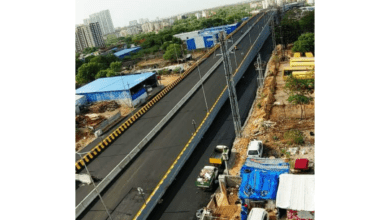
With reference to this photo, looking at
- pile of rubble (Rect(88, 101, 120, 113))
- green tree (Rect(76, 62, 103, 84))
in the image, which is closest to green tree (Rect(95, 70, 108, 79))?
green tree (Rect(76, 62, 103, 84))

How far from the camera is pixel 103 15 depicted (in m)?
158

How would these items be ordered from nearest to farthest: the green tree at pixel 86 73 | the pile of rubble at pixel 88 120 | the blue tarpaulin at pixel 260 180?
the blue tarpaulin at pixel 260 180, the pile of rubble at pixel 88 120, the green tree at pixel 86 73

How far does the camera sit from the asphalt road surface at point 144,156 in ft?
53.9

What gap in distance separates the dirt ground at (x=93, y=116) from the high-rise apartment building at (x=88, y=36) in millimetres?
87594

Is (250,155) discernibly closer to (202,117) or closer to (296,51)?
(202,117)

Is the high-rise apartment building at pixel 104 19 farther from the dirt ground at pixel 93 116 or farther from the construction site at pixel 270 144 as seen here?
the construction site at pixel 270 144

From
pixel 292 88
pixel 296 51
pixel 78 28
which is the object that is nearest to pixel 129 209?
pixel 292 88

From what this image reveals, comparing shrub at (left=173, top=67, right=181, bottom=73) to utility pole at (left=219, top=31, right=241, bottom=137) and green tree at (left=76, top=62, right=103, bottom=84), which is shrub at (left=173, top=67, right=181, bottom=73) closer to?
green tree at (left=76, top=62, right=103, bottom=84)

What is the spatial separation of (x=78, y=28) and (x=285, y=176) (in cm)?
11732

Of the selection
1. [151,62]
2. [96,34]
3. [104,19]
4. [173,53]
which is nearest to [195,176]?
[173,53]

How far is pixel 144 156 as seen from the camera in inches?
821

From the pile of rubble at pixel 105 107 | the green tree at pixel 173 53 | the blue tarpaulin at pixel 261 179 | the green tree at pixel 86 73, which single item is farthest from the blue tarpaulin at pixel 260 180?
the green tree at pixel 173 53

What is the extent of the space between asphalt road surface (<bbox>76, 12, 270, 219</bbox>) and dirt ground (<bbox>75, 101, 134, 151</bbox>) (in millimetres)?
5487

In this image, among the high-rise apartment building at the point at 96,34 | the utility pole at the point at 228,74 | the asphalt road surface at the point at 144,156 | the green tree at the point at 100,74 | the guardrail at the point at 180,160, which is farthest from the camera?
the high-rise apartment building at the point at 96,34
